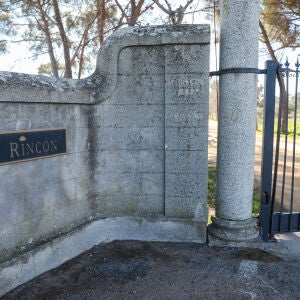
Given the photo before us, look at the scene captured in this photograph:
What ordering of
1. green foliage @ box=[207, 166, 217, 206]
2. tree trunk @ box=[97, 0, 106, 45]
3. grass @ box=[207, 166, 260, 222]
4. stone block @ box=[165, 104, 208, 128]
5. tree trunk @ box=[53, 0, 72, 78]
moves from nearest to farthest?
stone block @ box=[165, 104, 208, 128]
grass @ box=[207, 166, 260, 222]
green foliage @ box=[207, 166, 217, 206]
tree trunk @ box=[97, 0, 106, 45]
tree trunk @ box=[53, 0, 72, 78]

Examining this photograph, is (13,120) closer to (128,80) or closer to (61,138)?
(61,138)

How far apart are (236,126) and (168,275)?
6.23ft

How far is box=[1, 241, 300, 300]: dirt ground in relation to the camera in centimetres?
285

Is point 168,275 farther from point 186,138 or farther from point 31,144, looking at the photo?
point 31,144

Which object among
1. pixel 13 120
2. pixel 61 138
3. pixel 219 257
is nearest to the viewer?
pixel 13 120

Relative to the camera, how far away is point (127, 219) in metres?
3.95

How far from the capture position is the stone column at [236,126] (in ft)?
11.7

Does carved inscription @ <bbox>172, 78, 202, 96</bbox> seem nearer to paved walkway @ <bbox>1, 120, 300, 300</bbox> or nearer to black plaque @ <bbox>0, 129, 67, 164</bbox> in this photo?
black plaque @ <bbox>0, 129, 67, 164</bbox>

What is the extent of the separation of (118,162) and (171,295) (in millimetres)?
1700

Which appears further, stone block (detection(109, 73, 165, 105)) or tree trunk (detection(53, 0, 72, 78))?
tree trunk (detection(53, 0, 72, 78))

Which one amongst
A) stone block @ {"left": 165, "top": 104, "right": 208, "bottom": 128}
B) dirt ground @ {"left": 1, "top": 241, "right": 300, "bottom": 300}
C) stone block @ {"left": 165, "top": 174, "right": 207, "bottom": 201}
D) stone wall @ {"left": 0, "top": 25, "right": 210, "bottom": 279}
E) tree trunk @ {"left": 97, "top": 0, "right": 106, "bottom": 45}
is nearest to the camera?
dirt ground @ {"left": 1, "top": 241, "right": 300, "bottom": 300}

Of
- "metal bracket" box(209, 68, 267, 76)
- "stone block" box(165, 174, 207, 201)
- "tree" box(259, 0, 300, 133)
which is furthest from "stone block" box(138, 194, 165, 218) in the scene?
"tree" box(259, 0, 300, 133)

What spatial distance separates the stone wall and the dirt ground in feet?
1.10

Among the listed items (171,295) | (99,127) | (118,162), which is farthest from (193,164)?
(171,295)
